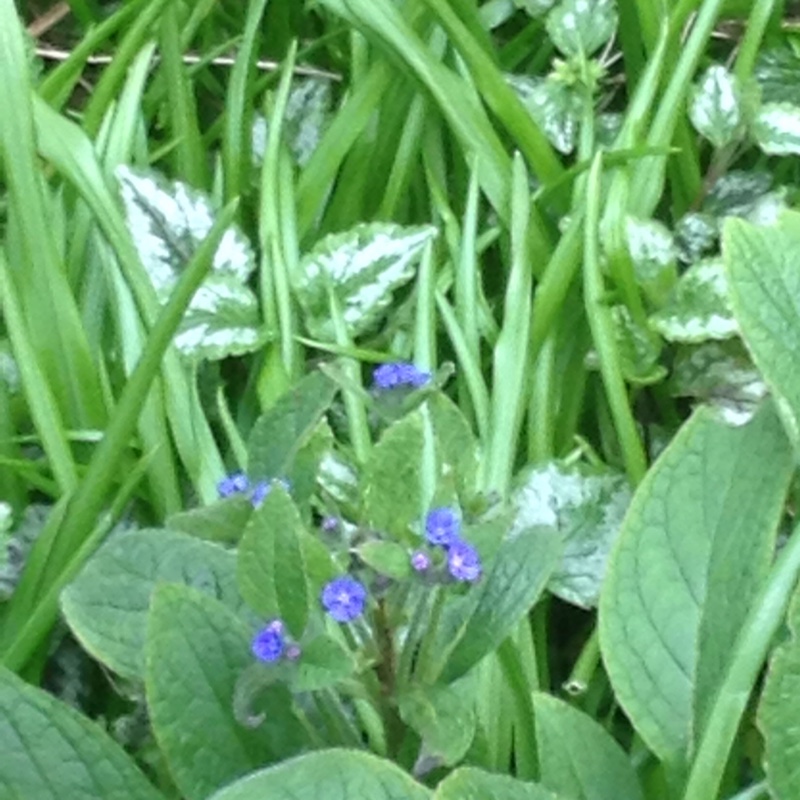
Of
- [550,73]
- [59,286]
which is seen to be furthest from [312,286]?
[550,73]

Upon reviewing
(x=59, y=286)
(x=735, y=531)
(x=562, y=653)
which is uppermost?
(x=59, y=286)

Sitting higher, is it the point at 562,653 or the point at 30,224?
the point at 30,224

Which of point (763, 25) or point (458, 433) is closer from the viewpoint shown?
point (458, 433)

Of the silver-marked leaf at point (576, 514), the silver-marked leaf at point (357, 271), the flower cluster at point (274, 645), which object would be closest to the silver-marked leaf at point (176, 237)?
the silver-marked leaf at point (357, 271)

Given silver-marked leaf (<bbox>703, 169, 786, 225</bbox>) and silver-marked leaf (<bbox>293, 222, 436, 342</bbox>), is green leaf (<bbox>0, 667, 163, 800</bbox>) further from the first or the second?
silver-marked leaf (<bbox>703, 169, 786, 225</bbox>)

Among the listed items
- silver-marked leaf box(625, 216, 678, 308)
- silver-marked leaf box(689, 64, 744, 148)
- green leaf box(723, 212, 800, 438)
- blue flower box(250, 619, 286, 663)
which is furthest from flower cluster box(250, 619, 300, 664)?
silver-marked leaf box(689, 64, 744, 148)

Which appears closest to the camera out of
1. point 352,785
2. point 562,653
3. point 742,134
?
point 352,785

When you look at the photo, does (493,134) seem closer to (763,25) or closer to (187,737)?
(763,25)

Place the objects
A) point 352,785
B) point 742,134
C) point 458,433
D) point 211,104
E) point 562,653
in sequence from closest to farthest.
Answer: point 352,785 → point 458,433 → point 562,653 → point 742,134 → point 211,104
